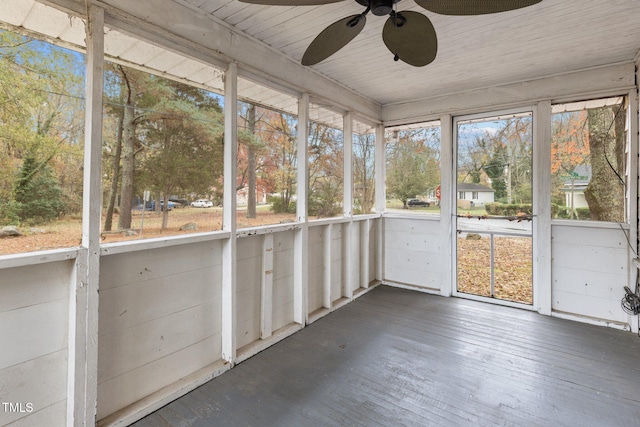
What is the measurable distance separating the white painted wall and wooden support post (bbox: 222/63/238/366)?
0.95 m

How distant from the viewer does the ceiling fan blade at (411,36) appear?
4.68ft

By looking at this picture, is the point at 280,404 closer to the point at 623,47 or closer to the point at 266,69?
the point at 266,69

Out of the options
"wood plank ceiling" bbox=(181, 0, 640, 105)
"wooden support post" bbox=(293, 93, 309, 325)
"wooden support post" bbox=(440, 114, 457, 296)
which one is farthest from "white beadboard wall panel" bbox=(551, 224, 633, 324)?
"wooden support post" bbox=(293, 93, 309, 325)

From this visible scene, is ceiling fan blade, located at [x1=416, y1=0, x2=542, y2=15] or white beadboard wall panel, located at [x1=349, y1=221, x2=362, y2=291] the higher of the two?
ceiling fan blade, located at [x1=416, y1=0, x2=542, y2=15]

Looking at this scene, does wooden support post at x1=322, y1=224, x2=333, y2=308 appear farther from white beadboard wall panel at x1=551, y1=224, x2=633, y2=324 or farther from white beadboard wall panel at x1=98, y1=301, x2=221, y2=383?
white beadboard wall panel at x1=551, y1=224, x2=633, y2=324

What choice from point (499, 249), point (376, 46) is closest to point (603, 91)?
point (499, 249)

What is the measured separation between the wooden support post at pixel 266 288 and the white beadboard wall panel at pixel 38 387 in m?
1.37

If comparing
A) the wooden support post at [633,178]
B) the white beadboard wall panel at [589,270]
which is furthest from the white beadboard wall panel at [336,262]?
the wooden support post at [633,178]

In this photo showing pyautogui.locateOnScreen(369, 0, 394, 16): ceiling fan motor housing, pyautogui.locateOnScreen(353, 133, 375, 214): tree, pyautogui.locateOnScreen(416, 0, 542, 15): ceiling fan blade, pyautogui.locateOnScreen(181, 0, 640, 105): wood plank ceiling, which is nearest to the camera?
pyautogui.locateOnScreen(416, 0, 542, 15): ceiling fan blade

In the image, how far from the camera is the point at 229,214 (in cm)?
231

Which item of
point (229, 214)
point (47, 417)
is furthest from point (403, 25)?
point (47, 417)

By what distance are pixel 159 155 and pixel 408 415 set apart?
225 cm

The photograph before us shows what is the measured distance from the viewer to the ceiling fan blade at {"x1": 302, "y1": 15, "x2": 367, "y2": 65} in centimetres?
148

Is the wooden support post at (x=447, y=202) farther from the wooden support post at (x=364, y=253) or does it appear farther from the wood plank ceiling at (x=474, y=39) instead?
the wooden support post at (x=364, y=253)
